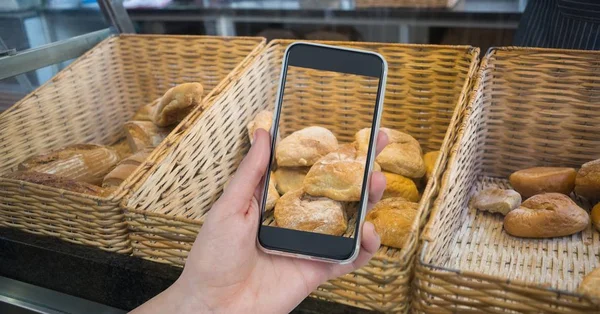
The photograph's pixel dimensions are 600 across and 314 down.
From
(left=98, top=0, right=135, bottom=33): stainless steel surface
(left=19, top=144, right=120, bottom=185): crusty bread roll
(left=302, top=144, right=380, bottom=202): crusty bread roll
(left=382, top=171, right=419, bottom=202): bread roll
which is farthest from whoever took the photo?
(left=98, top=0, right=135, bottom=33): stainless steel surface

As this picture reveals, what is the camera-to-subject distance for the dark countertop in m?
1.01

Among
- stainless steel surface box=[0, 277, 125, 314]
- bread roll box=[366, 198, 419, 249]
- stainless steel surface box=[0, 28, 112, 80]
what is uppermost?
stainless steel surface box=[0, 28, 112, 80]

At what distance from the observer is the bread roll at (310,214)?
2.78 feet

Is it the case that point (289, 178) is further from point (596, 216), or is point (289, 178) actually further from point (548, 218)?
point (596, 216)

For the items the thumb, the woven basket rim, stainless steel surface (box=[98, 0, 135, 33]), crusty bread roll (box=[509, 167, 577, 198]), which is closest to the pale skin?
the thumb

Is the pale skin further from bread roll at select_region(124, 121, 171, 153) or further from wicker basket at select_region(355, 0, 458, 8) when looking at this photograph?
wicker basket at select_region(355, 0, 458, 8)

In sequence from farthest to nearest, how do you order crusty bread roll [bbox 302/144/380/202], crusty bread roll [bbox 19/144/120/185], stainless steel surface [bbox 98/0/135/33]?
stainless steel surface [bbox 98/0/135/33] → crusty bread roll [bbox 19/144/120/185] → crusty bread roll [bbox 302/144/380/202]

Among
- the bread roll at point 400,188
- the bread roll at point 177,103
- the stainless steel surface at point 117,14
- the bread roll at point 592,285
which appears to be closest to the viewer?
the bread roll at point 592,285

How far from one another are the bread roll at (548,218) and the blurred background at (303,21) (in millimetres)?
716

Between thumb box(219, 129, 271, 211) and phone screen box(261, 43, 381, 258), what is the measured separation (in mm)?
33

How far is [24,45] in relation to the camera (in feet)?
4.87

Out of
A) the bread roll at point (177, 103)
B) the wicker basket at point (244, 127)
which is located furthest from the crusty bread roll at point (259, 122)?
the bread roll at point (177, 103)

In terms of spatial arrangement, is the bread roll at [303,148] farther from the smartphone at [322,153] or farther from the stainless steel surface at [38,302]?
the stainless steel surface at [38,302]

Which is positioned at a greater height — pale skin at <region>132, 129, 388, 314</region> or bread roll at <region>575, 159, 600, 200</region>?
pale skin at <region>132, 129, 388, 314</region>
